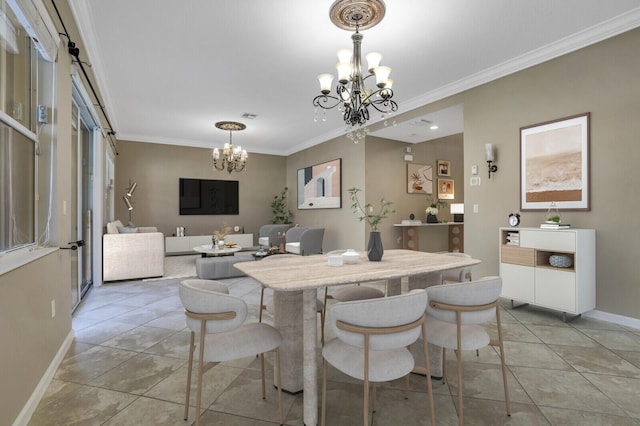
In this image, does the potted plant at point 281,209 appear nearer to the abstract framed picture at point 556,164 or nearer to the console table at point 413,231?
the console table at point 413,231

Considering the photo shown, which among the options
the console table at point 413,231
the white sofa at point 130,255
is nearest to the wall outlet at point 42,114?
the white sofa at point 130,255

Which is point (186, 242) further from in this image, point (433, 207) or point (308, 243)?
point (433, 207)

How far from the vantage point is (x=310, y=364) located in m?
1.67

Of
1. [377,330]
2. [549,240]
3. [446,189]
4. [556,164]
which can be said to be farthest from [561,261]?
[446,189]

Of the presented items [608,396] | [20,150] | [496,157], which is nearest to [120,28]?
[20,150]

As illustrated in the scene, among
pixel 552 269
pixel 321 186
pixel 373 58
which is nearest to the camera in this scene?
pixel 373 58

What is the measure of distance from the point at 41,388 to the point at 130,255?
11.3ft

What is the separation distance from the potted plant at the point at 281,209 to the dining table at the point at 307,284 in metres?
6.78

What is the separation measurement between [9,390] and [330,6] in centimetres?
328

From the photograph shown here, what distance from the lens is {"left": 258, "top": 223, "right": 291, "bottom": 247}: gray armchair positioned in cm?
801

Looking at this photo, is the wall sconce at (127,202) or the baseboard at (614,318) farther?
the wall sconce at (127,202)

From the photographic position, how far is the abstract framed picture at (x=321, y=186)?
23.9 feet

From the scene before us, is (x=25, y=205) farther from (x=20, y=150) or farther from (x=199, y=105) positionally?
(x=199, y=105)

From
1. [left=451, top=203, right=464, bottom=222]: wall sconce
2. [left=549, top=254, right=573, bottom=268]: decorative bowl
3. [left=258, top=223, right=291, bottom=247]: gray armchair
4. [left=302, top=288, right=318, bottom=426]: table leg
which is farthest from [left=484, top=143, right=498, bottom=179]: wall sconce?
[left=258, top=223, right=291, bottom=247]: gray armchair
